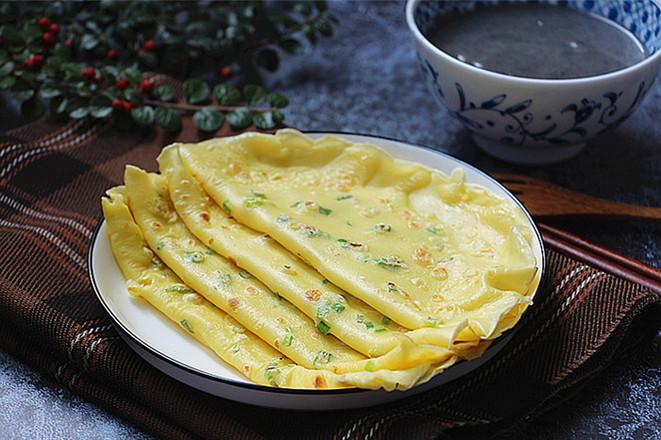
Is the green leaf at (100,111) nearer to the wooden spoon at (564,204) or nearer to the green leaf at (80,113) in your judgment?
the green leaf at (80,113)

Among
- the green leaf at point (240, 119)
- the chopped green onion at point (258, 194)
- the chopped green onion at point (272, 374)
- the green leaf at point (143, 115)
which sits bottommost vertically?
the green leaf at point (240, 119)

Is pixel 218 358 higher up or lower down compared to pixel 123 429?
higher up

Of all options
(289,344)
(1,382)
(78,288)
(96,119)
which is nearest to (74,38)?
(96,119)

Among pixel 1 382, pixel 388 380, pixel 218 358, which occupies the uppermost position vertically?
pixel 388 380

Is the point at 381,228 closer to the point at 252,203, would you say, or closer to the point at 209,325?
the point at 252,203

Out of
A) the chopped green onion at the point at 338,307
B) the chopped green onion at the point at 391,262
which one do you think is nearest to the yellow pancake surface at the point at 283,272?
the chopped green onion at the point at 338,307

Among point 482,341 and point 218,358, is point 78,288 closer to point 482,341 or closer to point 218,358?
point 218,358
